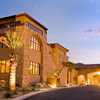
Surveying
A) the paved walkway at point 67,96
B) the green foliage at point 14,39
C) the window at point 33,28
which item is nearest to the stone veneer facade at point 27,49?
the window at point 33,28

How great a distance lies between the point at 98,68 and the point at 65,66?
9177 mm

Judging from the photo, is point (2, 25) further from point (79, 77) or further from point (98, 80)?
point (98, 80)

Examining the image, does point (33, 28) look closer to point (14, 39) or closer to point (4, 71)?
point (14, 39)

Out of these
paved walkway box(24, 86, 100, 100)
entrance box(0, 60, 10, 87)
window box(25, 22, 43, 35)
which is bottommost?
paved walkway box(24, 86, 100, 100)

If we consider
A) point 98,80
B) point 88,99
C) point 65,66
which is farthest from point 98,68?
point 88,99

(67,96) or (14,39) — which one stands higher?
(14,39)

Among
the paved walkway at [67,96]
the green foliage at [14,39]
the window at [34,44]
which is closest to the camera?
the paved walkway at [67,96]

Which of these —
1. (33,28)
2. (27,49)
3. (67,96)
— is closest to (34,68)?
(27,49)

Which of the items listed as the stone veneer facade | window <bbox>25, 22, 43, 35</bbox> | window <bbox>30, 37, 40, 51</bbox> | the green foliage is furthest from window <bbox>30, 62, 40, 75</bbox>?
window <bbox>25, 22, 43, 35</bbox>

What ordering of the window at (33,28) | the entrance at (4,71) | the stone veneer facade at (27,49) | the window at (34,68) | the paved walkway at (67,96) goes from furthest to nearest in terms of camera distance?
the window at (34,68) → the window at (33,28) → the entrance at (4,71) → the stone veneer facade at (27,49) → the paved walkway at (67,96)

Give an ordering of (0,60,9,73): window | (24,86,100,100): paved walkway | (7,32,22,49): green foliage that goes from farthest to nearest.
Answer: (0,60,9,73): window → (7,32,22,49): green foliage → (24,86,100,100): paved walkway

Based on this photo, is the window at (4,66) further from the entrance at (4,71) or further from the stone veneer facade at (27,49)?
the stone veneer facade at (27,49)

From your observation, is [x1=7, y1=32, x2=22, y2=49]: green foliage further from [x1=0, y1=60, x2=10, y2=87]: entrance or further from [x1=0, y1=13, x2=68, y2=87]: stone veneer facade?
[x1=0, y1=60, x2=10, y2=87]: entrance

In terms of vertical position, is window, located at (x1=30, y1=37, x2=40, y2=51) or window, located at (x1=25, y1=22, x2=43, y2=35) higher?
window, located at (x1=25, y1=22, x2=43, y2=35)
